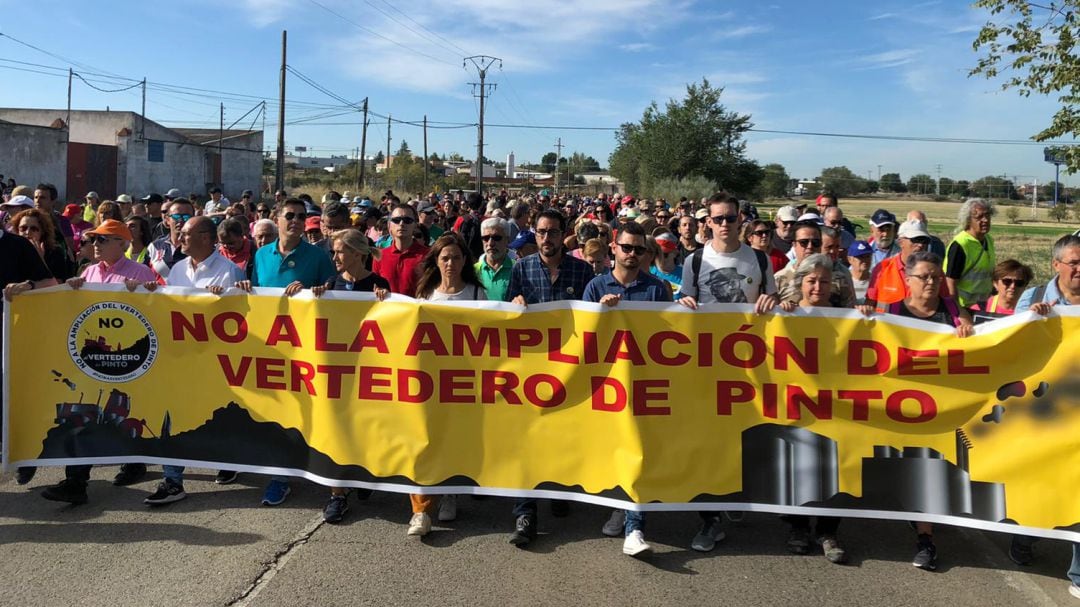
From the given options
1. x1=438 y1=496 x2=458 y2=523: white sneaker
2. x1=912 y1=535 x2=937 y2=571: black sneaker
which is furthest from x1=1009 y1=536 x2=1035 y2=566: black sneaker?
x1=438 y1=496 x2=458 y2=523: white sneaker

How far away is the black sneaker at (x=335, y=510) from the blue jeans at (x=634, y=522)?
64.9 inches

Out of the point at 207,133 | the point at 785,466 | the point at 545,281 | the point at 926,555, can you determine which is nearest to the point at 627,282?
the point at 545,281

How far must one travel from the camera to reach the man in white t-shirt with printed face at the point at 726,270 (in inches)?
199

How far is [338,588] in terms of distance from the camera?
3.81 meters

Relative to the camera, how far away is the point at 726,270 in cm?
507

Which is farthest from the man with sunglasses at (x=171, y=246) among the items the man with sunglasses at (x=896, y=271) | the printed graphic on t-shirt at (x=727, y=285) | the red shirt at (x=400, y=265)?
the man with sunglasses at (x=896, y=271)

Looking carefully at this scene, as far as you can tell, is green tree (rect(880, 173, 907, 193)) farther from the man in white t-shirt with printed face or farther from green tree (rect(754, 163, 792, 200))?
the man in white t-shirt with printed face

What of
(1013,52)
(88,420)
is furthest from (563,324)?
(1013,52)

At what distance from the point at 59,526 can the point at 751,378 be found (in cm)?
396

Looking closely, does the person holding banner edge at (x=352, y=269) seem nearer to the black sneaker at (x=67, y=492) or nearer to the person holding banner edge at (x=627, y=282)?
the person holding banner edge at (x=627, y=282)

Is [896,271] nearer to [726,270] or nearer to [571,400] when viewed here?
[726,270]

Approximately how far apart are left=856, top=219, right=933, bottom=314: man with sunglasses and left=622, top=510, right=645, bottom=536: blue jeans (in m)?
2.36

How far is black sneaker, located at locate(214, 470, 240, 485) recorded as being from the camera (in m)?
5.29

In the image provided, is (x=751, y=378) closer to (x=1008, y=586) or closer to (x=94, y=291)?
(x=1008, y=586)
